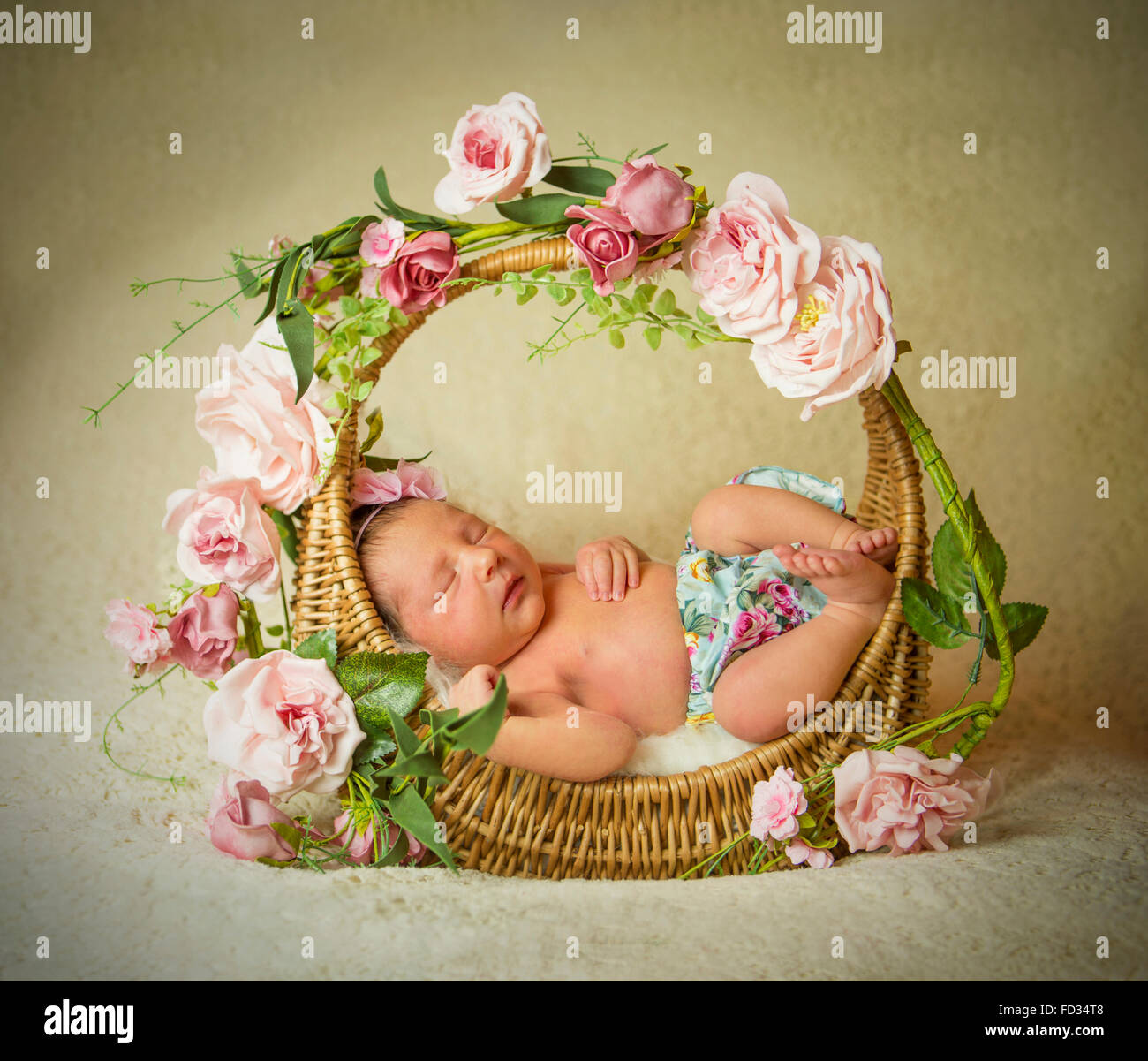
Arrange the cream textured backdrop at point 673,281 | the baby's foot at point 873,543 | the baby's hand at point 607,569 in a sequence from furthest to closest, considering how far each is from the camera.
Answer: the cream textured backdrop at point 673,281, the baby's hand at point 607,569, the baby's foot at point 873,543

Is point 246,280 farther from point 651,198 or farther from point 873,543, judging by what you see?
point 873,543

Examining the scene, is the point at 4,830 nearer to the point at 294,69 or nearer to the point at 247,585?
the point at 247,585

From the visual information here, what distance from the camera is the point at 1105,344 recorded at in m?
2.50

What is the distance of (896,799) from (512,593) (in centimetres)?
68

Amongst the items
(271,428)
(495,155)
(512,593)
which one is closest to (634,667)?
(512,593)

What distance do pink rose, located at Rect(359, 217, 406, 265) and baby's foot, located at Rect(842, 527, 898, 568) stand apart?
0.82 meters

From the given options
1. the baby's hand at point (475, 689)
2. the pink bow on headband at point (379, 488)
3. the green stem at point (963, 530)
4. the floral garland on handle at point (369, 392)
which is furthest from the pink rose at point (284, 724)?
the green stem at point (963, 530)

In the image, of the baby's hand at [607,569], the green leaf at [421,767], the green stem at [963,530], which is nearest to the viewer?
the green leaf at [421,767]

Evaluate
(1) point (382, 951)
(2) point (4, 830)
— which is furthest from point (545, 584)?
(2) point (4, 830)

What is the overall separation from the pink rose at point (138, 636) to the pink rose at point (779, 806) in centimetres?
89

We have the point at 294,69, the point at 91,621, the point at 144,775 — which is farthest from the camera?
the point at 294,69

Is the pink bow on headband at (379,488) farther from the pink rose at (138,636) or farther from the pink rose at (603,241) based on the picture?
the pink rose at (603,241)

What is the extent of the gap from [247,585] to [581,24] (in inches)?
72.4

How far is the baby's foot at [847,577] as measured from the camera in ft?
4.86
